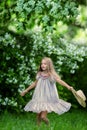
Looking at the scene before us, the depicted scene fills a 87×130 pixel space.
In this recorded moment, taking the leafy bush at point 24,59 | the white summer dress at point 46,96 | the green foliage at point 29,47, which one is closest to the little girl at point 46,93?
the white summer dress at point 46,96

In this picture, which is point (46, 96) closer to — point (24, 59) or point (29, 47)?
point (24, 59)

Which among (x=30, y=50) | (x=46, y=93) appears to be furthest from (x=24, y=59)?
(x=46, y=93)

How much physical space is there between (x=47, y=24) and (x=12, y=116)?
2688 millimetres

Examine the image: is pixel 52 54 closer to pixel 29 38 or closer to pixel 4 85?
pixel 29 38

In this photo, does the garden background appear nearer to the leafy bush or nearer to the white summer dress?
the leafy bush

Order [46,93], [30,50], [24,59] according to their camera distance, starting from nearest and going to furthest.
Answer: [46,93] → [24,59] → [30,50]

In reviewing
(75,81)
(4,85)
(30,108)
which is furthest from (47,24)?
(75,81)

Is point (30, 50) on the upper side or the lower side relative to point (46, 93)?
lower

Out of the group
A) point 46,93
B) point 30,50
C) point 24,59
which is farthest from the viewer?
point 30,50

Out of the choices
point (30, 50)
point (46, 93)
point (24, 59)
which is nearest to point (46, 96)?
point (46, 93)

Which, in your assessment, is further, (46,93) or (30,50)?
(30,50)

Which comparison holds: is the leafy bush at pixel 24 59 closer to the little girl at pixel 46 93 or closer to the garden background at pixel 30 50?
the garden background at pixel 30 50

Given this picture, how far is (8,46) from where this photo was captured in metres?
14.1

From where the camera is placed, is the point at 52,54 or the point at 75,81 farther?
the point at 75,81
